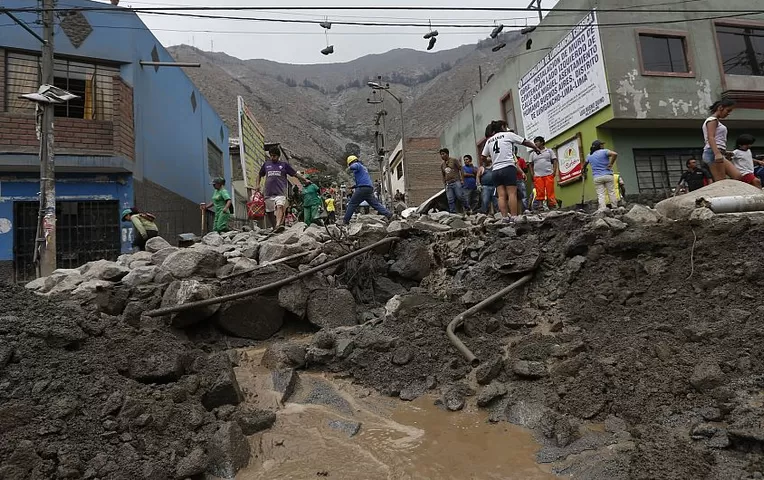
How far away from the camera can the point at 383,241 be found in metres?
6.29

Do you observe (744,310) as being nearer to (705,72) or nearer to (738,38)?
(705,72)

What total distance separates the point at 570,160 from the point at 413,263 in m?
8.62

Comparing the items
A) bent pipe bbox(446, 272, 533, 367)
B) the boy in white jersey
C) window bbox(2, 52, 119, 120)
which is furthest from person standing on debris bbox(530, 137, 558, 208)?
window bbox(2, 52, 119, 120)

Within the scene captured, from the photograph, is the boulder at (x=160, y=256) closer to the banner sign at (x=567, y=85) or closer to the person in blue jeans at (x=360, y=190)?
the person in blue jeans at (x=360, y=190)

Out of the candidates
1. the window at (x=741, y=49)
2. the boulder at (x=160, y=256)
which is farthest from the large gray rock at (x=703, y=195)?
the window at (x=741, y=49)

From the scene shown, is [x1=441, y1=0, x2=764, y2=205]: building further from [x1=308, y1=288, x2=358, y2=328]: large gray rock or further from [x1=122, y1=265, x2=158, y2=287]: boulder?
[x1=122, y1=265, x2=158, y2=287]: boulder

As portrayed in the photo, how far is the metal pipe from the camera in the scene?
4.38 m

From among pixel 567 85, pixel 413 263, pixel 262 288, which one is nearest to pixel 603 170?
pixel 413 263

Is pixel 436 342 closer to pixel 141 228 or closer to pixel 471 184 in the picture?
pixel 471 184

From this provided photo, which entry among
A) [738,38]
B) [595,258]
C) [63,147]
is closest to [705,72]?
[738,38]

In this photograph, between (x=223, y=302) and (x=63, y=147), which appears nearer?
(x=223, y=302)

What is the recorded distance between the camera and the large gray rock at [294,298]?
543 cm

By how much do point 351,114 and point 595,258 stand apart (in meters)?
84.3

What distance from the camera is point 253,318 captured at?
17.7 ft
